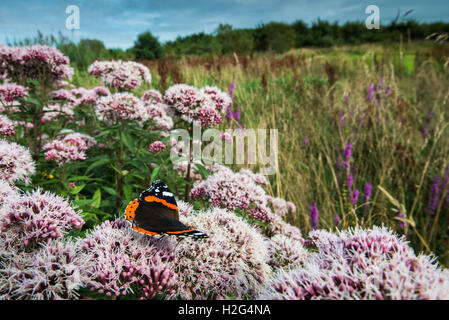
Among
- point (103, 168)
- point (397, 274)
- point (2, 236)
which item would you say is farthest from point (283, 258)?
point (103, 168)

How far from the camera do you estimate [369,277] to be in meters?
0.92

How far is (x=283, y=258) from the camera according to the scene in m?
1.80

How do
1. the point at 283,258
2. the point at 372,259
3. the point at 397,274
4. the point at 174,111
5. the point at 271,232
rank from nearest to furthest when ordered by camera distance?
the point at 397,274 < the point at 372,259 < the point at 283,258 < the point at 271,232 < the point at 174,111

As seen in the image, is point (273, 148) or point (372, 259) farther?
point (273, 148)

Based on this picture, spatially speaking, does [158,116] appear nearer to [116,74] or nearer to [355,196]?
[116,74]

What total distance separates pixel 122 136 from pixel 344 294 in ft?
7.63

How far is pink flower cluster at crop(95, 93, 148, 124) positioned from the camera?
2742 millimetres

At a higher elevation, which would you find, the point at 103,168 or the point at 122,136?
the point at 122,136

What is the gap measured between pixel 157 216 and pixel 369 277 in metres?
0.87

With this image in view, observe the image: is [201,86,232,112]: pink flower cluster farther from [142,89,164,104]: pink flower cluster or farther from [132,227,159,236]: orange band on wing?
[132,227,159,236]: orange band on wing

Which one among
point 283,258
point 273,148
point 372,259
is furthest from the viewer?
point 273,148

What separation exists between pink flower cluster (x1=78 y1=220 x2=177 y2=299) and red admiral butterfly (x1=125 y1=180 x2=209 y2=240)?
7 cm

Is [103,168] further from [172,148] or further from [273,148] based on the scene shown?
[273,148]
